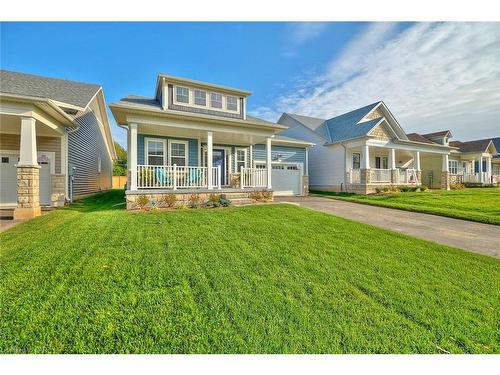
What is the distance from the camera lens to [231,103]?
38.0ft

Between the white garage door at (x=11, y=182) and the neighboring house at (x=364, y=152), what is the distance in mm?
16787

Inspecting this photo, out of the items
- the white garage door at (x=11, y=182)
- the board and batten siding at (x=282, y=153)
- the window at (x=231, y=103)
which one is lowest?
the white garage door at (x=11, y=182)

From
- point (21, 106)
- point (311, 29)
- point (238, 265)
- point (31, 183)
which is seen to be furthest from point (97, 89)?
point (238, 265)

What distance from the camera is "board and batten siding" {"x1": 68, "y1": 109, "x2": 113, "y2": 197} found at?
35.8ft

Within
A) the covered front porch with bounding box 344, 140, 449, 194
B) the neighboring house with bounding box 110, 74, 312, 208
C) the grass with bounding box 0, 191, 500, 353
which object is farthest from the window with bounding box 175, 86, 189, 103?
the covered front porch with bounding box 344, 140, 449, 194

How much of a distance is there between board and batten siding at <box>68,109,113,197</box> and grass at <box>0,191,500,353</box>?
22.4ft

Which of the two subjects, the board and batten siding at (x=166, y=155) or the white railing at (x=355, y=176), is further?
the white railing at (x=355, y=176)

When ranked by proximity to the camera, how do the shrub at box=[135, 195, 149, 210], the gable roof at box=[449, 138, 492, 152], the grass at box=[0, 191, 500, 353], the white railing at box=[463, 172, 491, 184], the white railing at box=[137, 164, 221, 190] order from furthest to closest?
the gable roof at box=[449, 138, 492, 152], the white railing at box=[463, 172, 491, 184], the white railing at box=[137, 164, 221, 190], the shrub at box=[135, 195, 149, 210], the grass at box=[0, 191, 500, 353]

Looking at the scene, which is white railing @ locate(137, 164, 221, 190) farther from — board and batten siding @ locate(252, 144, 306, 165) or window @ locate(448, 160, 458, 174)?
window @ locate(448, 160, 458, 174)

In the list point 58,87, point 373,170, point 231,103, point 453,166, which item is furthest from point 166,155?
point 453,166

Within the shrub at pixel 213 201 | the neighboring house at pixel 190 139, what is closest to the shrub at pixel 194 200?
the neighboring house at pixel 190 139

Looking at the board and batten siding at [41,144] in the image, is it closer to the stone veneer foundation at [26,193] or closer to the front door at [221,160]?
the stone veneer foundation at [26,193]

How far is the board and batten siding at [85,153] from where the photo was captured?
10922mm

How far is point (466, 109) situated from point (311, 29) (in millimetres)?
7755
